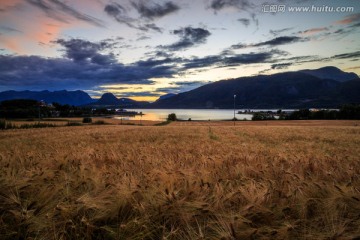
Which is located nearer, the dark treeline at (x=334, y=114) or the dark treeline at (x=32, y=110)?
the dark treeline at (x=32, y=110)

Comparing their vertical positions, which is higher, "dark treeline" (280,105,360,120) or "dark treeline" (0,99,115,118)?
"dark treeline" (0,99,115,118)

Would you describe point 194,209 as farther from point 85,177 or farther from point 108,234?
point 85,177

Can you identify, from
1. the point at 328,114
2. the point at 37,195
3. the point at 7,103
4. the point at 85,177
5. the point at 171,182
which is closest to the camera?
the point at 37,195

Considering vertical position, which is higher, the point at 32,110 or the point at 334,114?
the point at 32,110

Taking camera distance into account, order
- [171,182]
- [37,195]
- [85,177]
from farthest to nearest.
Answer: [85,177] < [171,182] < [37,195]

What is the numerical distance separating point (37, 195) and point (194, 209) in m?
1.49

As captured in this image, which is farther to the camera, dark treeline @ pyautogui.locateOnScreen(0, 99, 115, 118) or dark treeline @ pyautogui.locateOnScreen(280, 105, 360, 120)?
dark treeline @ pyautogui.locateOnScreen(280, 105, 360, 120)

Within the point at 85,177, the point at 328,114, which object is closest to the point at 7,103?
the point at 85,177

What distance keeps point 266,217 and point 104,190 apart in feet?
4.86

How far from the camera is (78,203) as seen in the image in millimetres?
1980

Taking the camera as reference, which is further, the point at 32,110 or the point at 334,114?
the point at 334,114

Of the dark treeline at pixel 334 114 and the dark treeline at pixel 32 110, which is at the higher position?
the dark treeline at pixel 32 110

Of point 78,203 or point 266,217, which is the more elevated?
point 78,203

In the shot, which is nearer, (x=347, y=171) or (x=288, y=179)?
(x=288, y=179)
